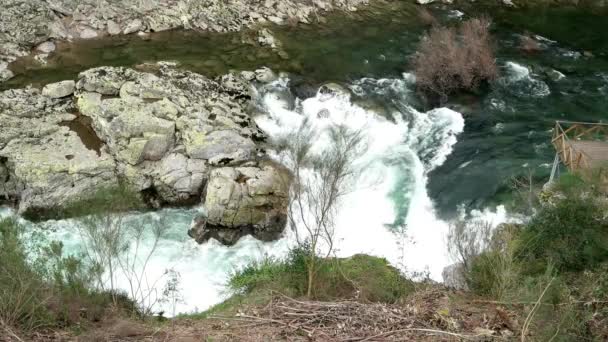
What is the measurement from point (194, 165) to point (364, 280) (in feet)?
24.4

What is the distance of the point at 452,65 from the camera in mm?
24859

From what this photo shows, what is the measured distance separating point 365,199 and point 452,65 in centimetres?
809

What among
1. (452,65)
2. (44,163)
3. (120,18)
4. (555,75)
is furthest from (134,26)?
(555,75)

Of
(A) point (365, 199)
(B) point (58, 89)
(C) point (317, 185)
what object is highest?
(B) point (58, 89)

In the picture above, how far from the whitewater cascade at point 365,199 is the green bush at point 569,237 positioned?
11.9 feet

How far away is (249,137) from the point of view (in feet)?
72.2

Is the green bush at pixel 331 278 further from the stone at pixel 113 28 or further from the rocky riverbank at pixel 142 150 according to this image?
the stone at pixel 113 28

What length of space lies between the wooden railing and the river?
2034 millimetres

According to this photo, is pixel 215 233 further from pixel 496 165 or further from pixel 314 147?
pixel 496 165

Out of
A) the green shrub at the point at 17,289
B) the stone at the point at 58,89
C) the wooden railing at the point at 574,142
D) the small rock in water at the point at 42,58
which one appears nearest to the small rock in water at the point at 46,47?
the small rock in water at the point at 42,58

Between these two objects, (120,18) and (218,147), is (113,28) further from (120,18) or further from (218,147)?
(218,147)

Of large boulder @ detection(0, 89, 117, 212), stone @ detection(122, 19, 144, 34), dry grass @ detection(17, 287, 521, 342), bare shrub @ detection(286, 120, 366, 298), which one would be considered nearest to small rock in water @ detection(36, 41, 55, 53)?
stone @ detection(122, 19, 144, 34)

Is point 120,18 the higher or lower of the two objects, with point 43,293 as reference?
higher

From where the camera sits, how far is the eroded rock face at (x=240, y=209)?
19.0 m
